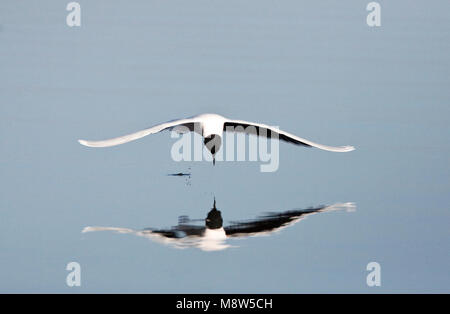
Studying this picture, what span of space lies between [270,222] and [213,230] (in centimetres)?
108

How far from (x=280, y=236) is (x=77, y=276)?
3559mm

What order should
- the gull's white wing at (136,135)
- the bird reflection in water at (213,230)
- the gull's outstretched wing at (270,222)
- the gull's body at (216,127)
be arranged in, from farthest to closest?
the gull's body at (216,127) → the gull's white wing at (136,135) → the gull's outstretched wing at (270,222) → the bird reflection in water at (213,230)

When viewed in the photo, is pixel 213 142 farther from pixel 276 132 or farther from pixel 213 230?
pixel 213 230

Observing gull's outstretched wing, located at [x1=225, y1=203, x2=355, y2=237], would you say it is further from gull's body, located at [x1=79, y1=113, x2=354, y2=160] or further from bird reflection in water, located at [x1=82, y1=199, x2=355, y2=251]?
gull's body, located at [x1=79, y1=113, x2=354, y2=160]

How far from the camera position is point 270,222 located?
15039 mm

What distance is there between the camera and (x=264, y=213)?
51.1 ft

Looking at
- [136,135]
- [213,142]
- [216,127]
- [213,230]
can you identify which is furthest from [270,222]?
[136,135]

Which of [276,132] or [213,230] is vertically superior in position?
[276,132]

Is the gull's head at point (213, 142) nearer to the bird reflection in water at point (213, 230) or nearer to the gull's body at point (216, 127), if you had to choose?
the gull's body at point (216, 127)

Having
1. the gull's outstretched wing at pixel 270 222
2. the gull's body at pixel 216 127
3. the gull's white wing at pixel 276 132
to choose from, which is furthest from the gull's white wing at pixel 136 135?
the gull's outstretched wing at pixel 270 222

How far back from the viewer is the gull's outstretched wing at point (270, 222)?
14.5 metres

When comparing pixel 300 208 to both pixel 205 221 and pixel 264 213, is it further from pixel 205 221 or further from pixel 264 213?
pixel 205 221

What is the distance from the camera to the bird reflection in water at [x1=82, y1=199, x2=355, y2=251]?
14.0 m

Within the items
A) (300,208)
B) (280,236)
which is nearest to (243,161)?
(300,208)
